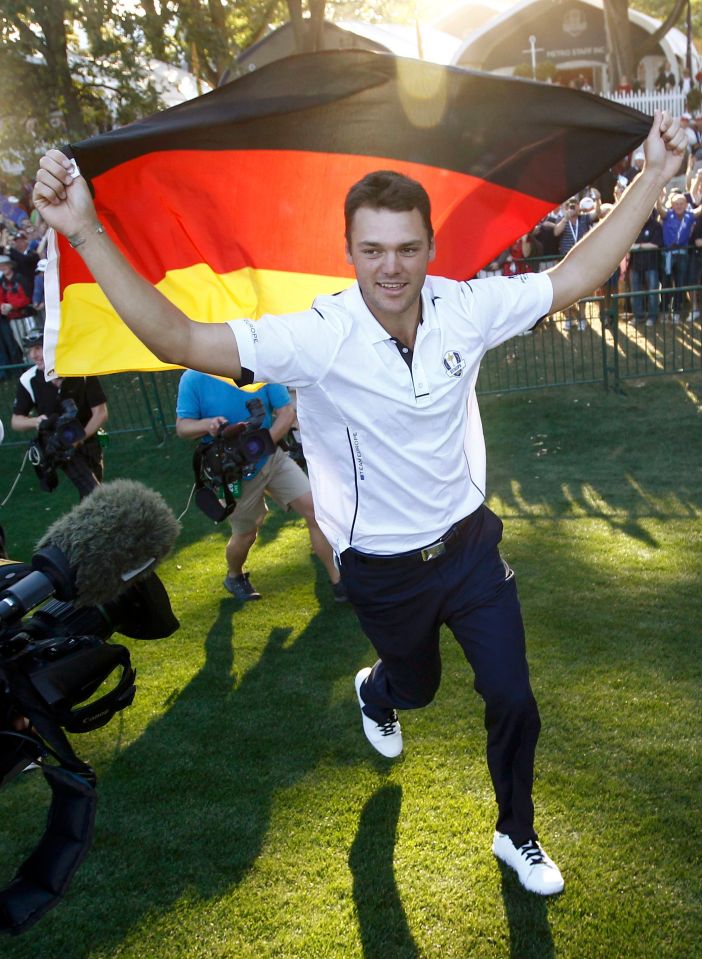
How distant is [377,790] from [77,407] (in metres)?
4.28

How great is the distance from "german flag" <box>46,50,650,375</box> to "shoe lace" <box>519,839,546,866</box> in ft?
8.34

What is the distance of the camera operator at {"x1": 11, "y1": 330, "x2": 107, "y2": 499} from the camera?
6.91 meters

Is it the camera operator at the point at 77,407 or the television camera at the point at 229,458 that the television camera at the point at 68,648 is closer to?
the television camera at the point at 229,458

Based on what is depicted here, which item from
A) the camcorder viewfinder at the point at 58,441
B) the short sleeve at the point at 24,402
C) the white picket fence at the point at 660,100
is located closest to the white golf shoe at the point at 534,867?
the camcorder viewfinder at the point at 58,441

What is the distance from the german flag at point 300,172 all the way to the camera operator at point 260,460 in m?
1.48

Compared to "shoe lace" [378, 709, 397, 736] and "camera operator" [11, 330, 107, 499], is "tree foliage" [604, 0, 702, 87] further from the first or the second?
"shoe lace" [378, 709, 397, 736]

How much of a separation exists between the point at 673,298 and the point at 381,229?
8.91 metres

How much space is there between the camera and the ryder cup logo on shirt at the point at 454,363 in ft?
9.97

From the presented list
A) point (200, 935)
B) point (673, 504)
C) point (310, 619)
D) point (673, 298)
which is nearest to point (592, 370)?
point (673, 298)

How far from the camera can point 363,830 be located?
369 centimetres

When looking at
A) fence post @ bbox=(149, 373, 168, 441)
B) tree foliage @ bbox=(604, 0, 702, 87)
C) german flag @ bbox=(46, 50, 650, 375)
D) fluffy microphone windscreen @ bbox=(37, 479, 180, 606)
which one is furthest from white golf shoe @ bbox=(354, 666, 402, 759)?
tree foliage @ bbox=(604, 0, 702, 87)

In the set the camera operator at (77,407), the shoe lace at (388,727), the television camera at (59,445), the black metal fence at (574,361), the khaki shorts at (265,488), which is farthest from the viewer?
the black metal fence at (574,361)

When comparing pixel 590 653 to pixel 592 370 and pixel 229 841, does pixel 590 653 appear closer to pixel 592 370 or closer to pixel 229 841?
pixel 229 841

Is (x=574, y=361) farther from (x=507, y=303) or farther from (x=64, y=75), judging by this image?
(x=64, y=75)
